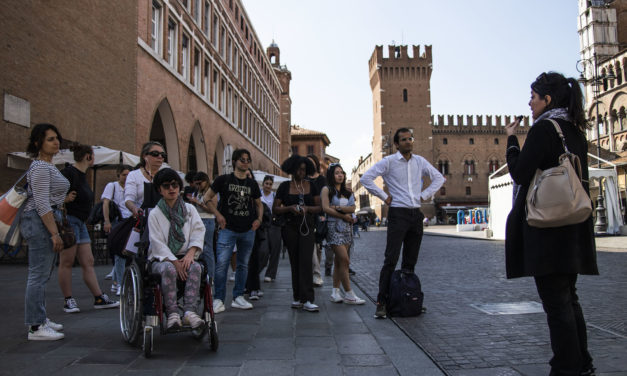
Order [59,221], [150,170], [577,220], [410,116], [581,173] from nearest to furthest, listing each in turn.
Result: [577,220] → [581,173] → [59,221] → [150,170] → [410,116]

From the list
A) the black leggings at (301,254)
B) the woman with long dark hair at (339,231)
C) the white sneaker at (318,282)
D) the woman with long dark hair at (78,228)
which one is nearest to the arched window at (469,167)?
the white sneaker at (318,282)

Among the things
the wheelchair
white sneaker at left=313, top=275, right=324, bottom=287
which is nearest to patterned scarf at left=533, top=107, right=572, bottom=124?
the wheelchair

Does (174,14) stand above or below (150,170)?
above

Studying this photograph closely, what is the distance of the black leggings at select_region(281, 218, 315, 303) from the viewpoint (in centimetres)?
571

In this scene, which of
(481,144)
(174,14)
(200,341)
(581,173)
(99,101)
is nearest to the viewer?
(581,173)

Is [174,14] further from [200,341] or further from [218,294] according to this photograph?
[200,341]

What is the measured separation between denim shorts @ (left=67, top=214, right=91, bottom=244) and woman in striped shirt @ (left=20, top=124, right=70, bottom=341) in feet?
3.21

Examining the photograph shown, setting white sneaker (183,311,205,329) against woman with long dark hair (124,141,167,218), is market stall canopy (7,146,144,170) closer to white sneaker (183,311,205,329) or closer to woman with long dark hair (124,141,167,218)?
woman with long dark hair (124,141,167,218)

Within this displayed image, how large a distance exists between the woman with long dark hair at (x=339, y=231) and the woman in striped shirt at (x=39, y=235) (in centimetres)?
294

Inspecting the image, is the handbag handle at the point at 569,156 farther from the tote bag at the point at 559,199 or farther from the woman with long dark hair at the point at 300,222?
the woman with long dark hair at the point at 300,222

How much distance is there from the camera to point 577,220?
2.83 metres

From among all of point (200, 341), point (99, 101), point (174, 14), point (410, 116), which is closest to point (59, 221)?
point (200, 341)

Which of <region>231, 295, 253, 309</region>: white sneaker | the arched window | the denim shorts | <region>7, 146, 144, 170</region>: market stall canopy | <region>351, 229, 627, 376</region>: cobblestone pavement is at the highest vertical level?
the arched window

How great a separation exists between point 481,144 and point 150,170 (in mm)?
82042
